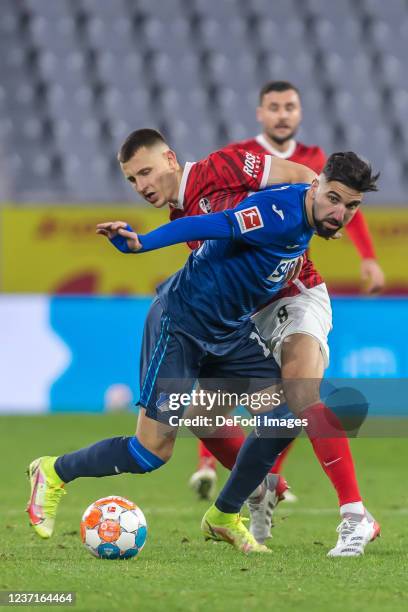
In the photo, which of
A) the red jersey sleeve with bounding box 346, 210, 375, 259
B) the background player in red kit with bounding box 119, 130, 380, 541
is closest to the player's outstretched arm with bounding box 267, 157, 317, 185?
the background player in red kit with bounding box 119, 130, 380, 541

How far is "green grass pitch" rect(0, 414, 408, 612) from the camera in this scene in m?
3.72

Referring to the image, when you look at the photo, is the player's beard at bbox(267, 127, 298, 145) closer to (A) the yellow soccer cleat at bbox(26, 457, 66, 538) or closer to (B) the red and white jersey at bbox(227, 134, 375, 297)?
(B) the red and white jersey at bbox(227, 134, 375, 297)

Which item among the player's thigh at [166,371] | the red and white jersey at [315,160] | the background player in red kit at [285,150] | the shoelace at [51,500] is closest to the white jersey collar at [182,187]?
the player's thigh at [166,371]

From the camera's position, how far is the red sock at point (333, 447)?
473 cm

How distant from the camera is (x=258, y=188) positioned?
16.4 ft

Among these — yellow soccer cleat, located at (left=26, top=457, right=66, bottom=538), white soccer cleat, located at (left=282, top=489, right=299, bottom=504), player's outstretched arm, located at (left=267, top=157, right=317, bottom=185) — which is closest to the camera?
yellow soccer cleat, located at (left=26, top=457, right=66, bottom=538)

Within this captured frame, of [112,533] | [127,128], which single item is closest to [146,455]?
[112,533]

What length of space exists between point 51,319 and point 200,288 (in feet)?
22.5

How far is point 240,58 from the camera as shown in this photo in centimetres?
1591

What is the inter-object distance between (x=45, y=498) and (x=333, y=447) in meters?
1.17

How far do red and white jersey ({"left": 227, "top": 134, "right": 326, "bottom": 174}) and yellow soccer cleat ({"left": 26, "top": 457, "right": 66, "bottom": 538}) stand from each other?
7.29ft

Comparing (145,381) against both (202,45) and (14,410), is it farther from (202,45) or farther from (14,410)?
(202,45)

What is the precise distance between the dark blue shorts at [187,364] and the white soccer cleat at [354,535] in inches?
25.0

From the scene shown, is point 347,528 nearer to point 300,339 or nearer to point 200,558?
point 200,558
